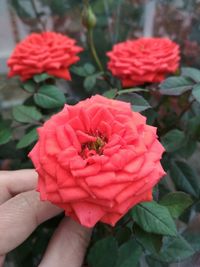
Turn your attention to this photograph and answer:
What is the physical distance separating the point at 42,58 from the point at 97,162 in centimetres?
30

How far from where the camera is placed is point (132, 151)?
26cm

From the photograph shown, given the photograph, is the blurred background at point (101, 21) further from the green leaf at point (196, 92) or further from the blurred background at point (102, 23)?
the green leaf at point (196, 92)

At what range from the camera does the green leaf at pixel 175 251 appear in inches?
14.4

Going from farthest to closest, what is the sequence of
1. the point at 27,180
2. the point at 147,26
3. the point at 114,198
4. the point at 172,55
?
the point at 147,26, the point at 172,55, the point at 27,180, the point at 114,198

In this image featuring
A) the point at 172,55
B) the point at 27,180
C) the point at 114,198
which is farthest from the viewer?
the point at 172,55

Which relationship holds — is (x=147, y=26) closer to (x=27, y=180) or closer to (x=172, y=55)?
(x=172, y=55)

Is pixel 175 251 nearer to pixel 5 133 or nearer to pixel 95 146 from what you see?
pixel 95 146

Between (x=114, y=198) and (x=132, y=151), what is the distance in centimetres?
4

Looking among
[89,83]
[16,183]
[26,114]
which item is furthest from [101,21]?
[16,183]

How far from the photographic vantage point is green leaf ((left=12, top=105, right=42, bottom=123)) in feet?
1.55

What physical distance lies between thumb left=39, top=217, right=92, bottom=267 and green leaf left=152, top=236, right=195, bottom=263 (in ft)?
0.28

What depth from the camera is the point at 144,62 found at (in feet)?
1.59

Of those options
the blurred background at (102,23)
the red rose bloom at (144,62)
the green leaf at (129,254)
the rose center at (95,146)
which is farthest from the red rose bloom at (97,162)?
the blurred background at (102,23)

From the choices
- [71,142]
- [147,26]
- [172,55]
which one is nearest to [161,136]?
[172,55]
